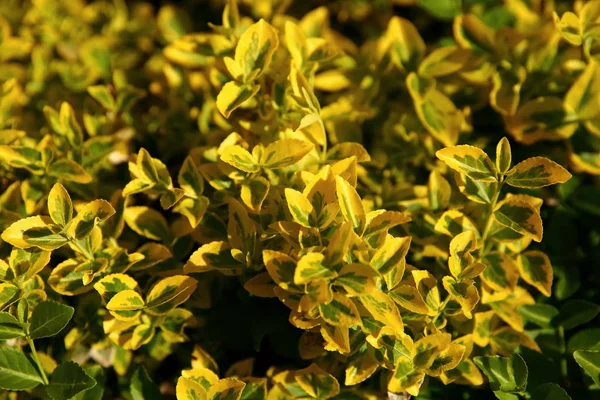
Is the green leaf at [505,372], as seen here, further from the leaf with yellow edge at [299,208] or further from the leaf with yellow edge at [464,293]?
the leaf with yellow edge at [299,208]

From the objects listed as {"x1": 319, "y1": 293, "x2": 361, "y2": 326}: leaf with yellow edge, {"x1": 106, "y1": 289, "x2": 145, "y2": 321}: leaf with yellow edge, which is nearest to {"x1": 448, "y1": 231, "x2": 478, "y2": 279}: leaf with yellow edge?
{"x1": 319, "y1": 293, "x2": 361, "y2": 326}: leaf with yellow edge

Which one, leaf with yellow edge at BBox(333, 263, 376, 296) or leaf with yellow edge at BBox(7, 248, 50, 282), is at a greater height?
leaf with yellow edge at BBox(333, 263, 376, 296)

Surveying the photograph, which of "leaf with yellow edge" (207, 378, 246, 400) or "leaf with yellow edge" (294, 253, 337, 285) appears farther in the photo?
"leaf with yellow edge" (207, 378, 246, 400)

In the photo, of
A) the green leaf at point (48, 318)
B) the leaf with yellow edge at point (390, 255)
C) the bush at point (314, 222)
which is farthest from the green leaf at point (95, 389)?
the leaf with yellow edge at point (390, 255)

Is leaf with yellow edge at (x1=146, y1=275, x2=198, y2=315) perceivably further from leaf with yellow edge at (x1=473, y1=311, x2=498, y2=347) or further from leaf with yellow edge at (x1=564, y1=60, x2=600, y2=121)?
leaf with yellow edge at (x1=564, y1=60, x2=600, y2=121)

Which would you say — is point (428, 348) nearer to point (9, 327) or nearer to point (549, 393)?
point (549, 393)

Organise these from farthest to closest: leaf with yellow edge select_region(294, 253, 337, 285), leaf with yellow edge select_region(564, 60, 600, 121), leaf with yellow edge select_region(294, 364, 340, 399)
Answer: leaf with yellow edge select_region(564, 60, 600, 121)
leaf with yellow edge select_region(294, 364, 340, 399)
leaf with yellow edge select_region(294, 253, 337, 285)

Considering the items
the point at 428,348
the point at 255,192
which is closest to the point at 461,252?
the point at 428,348
